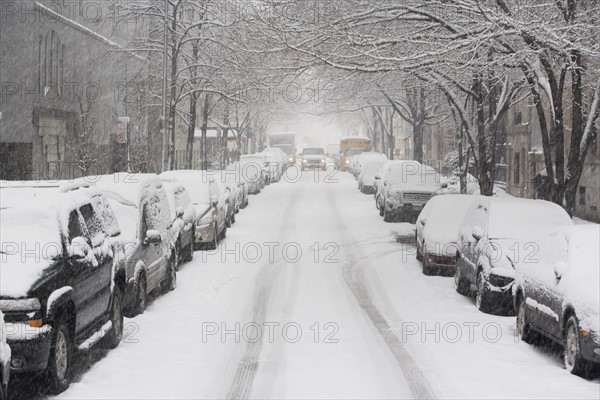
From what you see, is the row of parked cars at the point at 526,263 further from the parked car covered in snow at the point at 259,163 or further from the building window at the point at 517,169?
the building window at the point at 517,169

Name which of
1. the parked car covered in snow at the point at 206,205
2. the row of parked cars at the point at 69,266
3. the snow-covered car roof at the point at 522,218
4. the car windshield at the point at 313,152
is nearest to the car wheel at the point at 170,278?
the row of parked cars at the point at 69,266

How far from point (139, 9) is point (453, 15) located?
20.6 metres

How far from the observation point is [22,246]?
8648 millimetres

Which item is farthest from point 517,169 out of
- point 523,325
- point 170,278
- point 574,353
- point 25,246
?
point 25,246

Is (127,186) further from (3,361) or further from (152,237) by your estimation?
(3,361)

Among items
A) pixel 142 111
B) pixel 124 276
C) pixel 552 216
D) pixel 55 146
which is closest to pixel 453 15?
pixel 552 216

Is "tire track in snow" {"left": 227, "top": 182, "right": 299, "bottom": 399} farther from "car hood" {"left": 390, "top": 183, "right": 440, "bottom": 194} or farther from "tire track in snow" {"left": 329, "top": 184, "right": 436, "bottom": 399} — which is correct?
"car hood" {"left": 390, "top": 183, "right": 440, "bottom": 194}

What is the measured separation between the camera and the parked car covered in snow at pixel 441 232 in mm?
17078

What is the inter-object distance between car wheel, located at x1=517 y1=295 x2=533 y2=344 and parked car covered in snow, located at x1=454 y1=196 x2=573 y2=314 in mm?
743

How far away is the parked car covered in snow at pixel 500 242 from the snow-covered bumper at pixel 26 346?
6.78 meters

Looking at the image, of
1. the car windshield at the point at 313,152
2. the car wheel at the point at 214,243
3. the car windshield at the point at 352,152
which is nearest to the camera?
the car wheel at the point at 214,243

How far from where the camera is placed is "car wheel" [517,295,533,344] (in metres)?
11.3

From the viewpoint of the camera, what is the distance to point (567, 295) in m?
9.71

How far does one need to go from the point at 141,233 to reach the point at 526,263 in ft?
17.9
